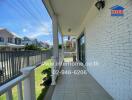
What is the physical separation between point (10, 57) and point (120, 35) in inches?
214

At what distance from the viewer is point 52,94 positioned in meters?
4.34

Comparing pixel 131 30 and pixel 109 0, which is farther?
pixel 109 0

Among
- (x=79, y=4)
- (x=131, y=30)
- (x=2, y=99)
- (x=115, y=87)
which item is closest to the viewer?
(x=131, y=30)

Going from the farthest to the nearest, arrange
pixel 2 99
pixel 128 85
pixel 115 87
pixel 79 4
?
pixel 79 4 < pixel 2 99 < pixel 115 87 < pixel 128 85

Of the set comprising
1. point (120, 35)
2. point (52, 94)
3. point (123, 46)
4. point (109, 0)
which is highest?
point (109, 0)

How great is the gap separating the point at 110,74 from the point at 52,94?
175 cm

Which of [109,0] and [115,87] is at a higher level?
[109,0]

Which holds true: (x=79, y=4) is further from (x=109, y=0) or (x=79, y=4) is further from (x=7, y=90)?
(x=7, y=90)

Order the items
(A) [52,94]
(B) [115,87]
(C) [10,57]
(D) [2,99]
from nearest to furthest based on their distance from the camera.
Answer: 1. (B) [115,87]
2. (D) [2,99]
3. (A) [52,94]
4. (C) [10,57]

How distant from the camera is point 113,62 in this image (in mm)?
3615

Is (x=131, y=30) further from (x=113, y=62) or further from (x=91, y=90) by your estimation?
(x=91, y=90)

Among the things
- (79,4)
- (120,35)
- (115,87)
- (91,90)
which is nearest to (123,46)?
(120,35)

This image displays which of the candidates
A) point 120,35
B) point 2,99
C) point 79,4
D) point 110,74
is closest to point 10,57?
point 2,99

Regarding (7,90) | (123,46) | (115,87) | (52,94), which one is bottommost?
(52,94)
